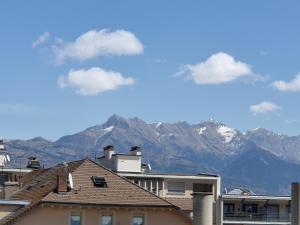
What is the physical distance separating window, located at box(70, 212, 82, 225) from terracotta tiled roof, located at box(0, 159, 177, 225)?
0.96 metres

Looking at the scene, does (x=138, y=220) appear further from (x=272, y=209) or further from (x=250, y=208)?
(x=272, y=209)

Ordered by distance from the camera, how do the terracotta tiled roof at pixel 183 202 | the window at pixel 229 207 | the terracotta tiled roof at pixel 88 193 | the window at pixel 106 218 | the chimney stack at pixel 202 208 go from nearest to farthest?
the chimney stack at pixel 202 208 → the terracotta tiled roof at pixel 88 193 → the window at pixel 106 218 → the terracotta tiled roof at pixel 183 202 → the window at pixel 229 207

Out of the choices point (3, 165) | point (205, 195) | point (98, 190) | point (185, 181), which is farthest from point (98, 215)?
point (3, 165)

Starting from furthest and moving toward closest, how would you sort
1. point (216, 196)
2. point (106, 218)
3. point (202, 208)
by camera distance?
point (216, 196) → point (106, 218) → point (202, 208)

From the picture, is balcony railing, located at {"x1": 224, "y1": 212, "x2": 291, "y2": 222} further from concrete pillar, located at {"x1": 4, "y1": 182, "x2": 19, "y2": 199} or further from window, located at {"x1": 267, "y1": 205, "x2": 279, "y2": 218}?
concrete pillar, located at {"x1": 4, "y1": 182, "x2": 19, "y2": 199}

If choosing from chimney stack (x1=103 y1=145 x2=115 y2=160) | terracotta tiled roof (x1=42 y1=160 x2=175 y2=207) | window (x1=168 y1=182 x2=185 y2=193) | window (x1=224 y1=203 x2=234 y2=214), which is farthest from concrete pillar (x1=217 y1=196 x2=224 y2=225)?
terracotta tiled roof (x1=42 y1=160 x2=175 y2=207)

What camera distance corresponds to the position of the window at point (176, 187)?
100 meters

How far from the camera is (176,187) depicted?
100 metres

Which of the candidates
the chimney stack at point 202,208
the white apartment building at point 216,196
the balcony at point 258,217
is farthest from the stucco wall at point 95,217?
the balcony at point 258,217

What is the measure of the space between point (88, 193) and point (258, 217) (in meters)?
40.1

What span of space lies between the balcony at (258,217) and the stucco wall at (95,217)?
33.2 meters

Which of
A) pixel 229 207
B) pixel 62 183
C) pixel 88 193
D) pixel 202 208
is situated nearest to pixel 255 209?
pixel 229 207

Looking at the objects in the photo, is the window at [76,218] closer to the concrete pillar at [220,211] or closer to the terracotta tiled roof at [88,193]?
the terracotta tiled roof at [88,193]

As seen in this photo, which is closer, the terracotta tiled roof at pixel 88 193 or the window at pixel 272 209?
the terracotta tiled roof at pixel 88 193
